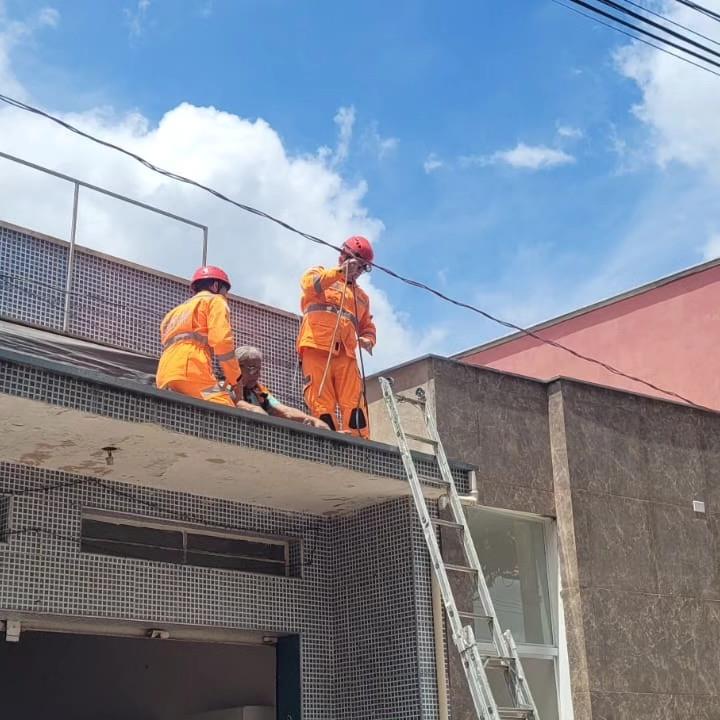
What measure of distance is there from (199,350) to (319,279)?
5.05ft

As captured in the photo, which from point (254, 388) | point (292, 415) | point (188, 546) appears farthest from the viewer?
point (254, 388)

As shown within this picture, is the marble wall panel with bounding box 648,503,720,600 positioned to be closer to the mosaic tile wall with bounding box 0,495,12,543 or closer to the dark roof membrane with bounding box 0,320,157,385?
the dark roof membrane with bounding box 0,320,157,385

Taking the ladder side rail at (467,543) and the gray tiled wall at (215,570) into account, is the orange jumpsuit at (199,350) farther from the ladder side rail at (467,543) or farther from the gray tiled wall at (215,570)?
the ladder side rail at (467,543)

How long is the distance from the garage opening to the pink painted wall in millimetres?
5907

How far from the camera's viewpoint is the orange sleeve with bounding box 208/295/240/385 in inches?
339

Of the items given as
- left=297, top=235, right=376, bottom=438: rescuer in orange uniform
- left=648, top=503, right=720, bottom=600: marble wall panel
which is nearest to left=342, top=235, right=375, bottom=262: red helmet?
left=297, top=235, right=376, bottom=438: rescuer in orange uniform

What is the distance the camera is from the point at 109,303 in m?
9.58

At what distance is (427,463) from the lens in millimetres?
9000

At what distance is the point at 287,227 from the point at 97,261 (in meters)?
1.65

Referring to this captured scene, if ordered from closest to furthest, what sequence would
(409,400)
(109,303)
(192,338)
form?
(192,338), (409,400), (109,303)

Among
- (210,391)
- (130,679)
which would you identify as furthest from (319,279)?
(130,679)

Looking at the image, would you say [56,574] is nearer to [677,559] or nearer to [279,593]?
[279,593]

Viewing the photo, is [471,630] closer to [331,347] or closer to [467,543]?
[467,543]

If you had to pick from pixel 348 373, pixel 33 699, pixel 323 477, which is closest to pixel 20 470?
pixel 323 477
